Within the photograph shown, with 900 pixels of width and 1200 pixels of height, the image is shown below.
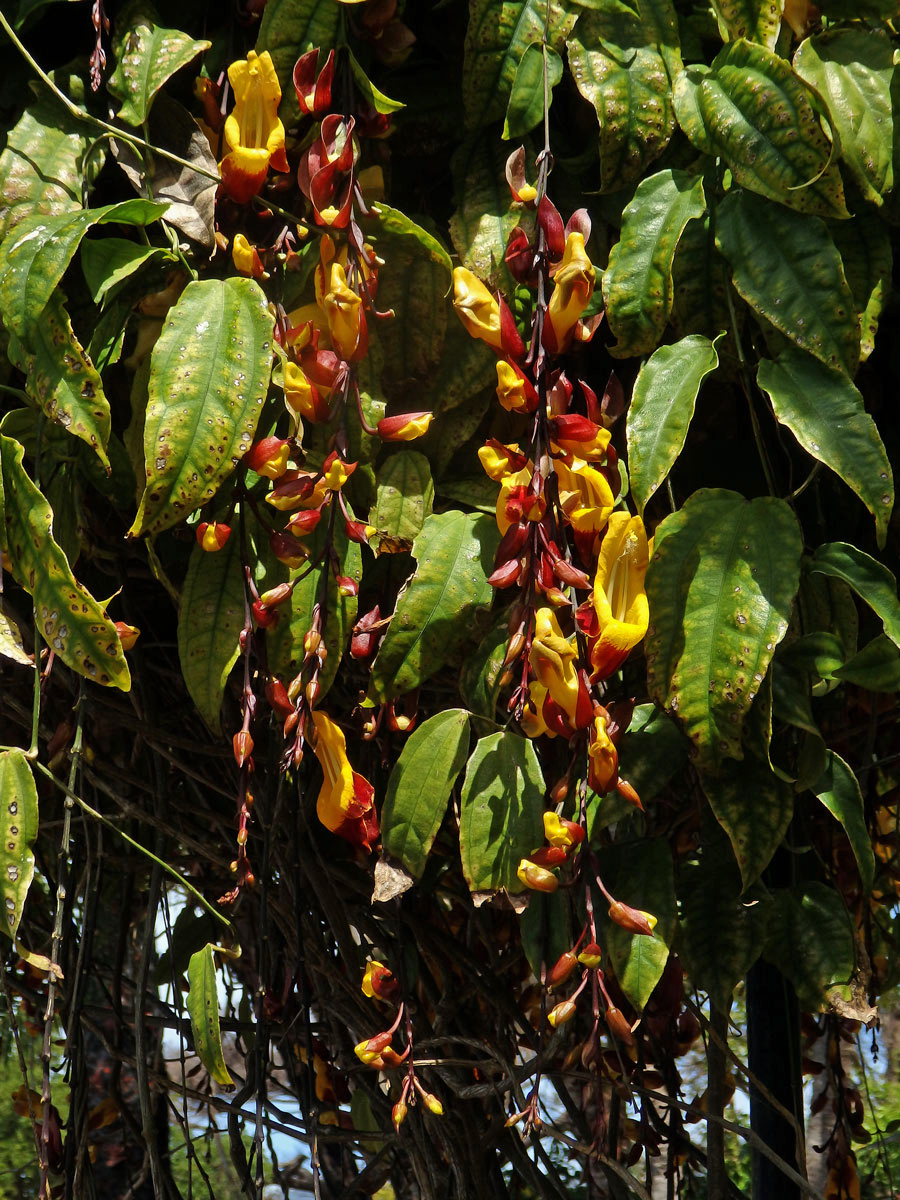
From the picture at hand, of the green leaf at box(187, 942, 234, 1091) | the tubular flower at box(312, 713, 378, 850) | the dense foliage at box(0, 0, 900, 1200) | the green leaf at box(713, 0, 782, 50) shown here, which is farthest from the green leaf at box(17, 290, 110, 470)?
the green leaf at box(713, 0, 782, 50)

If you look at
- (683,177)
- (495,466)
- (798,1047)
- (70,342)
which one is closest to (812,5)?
(683,177)

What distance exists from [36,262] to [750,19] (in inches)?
17.2

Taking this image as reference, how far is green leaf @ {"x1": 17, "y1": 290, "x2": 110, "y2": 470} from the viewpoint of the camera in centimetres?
69

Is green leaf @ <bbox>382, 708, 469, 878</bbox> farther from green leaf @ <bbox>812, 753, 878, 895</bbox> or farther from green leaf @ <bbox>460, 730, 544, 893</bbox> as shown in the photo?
green leaf @ <bbox>812, 753, 878, 895</bbox>

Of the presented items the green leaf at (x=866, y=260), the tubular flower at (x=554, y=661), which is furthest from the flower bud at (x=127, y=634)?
the green leaf at (x=866, y=260)

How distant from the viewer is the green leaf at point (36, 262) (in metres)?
0.69

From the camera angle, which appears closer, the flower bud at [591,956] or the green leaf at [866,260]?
the flower bud at [591,956]

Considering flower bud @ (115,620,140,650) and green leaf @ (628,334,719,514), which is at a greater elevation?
green leaf @ (628,334,719,514)

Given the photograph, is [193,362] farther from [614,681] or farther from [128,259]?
[614,681]

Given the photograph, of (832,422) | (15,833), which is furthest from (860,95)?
(15,833)

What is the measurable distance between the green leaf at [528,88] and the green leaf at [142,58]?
0.21m

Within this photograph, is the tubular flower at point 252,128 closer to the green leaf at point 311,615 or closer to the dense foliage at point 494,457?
the dense foliage at point 494,457

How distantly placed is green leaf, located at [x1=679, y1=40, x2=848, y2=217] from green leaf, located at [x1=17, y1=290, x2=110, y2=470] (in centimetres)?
39

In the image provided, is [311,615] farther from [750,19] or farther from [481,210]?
[750,19]
